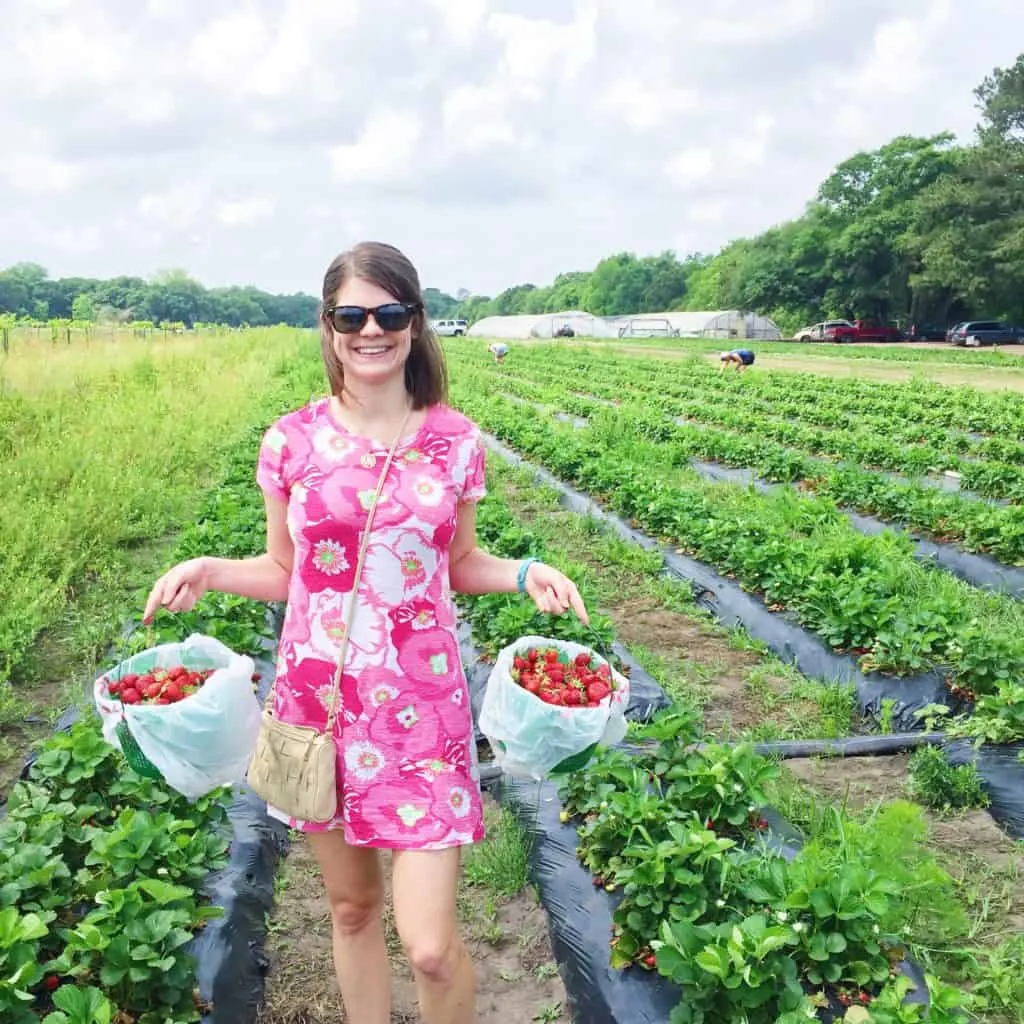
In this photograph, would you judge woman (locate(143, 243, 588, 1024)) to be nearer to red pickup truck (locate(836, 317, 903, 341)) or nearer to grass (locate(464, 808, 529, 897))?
grass (locate(464, 808, 529, 897))

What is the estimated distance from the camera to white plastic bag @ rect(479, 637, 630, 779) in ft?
7.00

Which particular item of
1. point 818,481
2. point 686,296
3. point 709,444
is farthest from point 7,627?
point 686,296

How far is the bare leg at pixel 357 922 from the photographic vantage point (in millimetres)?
2115

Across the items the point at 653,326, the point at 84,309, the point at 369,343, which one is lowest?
the point at 653,326

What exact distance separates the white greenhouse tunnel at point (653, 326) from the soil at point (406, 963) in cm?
5436

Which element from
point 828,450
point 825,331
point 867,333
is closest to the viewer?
point 828,450

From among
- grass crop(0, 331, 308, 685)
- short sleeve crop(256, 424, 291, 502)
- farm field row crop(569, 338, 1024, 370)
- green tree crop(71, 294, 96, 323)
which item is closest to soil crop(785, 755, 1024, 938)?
short sleeve crop(256, 424, 291, 502)

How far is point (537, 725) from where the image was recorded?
2.14m

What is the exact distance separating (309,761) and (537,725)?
0.50m

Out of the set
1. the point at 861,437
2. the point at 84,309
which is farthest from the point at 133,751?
the point at 84,309

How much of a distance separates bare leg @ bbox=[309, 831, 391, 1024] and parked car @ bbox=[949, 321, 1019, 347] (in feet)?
126

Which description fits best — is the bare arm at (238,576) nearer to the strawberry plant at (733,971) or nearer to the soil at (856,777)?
the strawberry plant at (733,971)

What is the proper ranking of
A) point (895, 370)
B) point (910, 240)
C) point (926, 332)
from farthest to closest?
1. point (926, 332)
2. point (910, 240)
3. point (895, 370)

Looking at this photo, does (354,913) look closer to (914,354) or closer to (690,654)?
(690,654)
